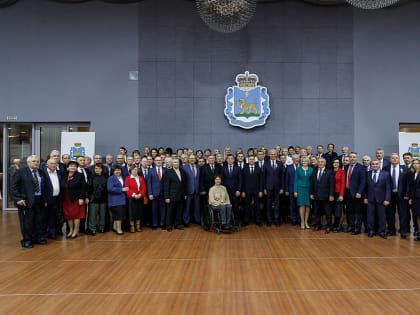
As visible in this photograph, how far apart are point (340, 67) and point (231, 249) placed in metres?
6.97

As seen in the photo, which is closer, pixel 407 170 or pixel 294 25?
pixel 407 170

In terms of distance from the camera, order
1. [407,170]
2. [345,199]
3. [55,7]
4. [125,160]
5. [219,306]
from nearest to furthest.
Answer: [219,306] < [407,170] < [345,199] < [125,160] < [55,7]

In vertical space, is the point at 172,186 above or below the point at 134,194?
above

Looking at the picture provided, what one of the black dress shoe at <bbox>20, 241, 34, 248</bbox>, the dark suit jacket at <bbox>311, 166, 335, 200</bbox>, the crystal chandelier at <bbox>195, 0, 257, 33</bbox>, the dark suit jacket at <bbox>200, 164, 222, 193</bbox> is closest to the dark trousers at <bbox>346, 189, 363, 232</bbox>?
the dark suit jacket at <bbox>311, 166, 335, 200</bbox>

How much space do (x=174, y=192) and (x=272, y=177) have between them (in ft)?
6.92

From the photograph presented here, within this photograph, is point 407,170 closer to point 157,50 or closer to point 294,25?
point 294,25

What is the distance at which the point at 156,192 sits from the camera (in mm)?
6676

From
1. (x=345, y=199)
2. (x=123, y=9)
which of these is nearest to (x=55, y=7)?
(x=123, y=9)

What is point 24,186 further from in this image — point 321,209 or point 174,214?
point 321,209

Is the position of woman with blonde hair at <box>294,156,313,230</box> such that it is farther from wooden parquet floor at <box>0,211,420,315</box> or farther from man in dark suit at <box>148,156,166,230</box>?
man in dark suit at <box>148,156,166,230</box>

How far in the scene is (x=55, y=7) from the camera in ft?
31.0

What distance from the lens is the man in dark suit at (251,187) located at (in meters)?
6.87

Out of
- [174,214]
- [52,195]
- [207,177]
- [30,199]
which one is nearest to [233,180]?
[207,177]

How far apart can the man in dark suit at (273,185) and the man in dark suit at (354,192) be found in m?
1.34
